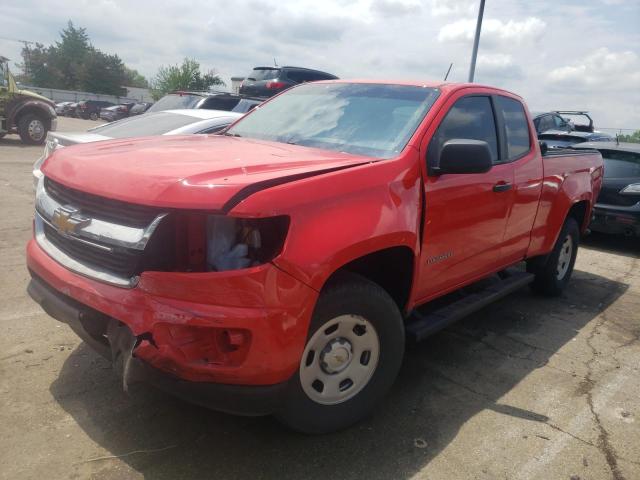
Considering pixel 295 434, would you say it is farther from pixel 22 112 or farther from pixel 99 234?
pixel 22 112

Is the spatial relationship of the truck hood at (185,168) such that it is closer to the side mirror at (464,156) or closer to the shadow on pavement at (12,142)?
the side mirror at (464,156)

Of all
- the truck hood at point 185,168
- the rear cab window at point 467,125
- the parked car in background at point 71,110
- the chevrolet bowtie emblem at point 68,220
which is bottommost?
the parked car in background at point 71,110

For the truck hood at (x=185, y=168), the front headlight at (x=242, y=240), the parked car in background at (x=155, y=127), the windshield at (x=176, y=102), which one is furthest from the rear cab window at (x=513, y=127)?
the windshield at (x=176, y=102)

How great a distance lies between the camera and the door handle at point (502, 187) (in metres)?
3.71

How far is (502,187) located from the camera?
379cm

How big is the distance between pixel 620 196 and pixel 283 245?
22.8ft

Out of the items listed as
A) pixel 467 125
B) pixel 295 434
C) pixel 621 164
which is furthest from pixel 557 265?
pixel 621 164

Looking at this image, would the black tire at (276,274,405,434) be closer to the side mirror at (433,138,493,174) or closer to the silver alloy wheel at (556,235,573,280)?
the side mirror at (433,138,493,174)

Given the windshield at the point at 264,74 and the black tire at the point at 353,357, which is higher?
the windshield at the point at 264,74

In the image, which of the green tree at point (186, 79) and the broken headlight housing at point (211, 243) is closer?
the broken headlight housing at point (211, 243)

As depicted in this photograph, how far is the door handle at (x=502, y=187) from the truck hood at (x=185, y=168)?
1.20 meters

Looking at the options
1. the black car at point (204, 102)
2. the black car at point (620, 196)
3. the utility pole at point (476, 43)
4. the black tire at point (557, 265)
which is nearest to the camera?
the black tire at point (557, 265)

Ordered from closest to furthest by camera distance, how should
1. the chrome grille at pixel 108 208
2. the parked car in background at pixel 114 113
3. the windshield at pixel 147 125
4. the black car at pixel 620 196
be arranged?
the chrome grille at pixel 108 208 → the windshield at pixel 147 125 → the black car at pixel 620 196 → the parked car in background at pixel 114 113

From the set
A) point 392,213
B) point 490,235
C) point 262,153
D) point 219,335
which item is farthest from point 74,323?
point 490,235
